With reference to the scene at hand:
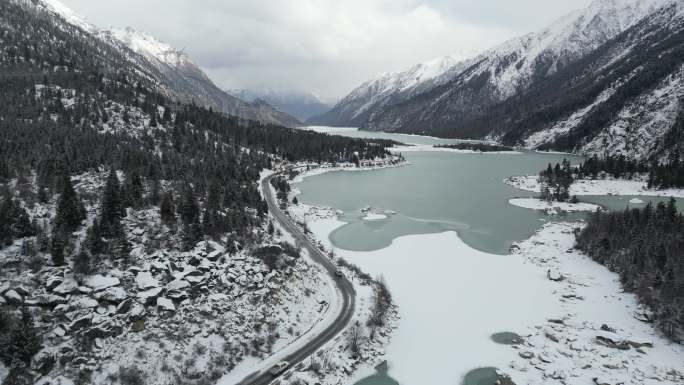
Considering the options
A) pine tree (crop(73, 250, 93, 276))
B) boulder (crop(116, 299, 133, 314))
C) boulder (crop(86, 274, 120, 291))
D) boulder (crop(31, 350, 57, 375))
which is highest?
pine tree (crop(73, 250, 93, 276))

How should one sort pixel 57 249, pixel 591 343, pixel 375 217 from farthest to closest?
1. pixel 375 217
2. pixel 591 343
3. pixel 57 249

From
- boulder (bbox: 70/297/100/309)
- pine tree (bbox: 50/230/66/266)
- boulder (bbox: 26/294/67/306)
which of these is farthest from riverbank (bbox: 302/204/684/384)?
pine tree (bbox: 50/230/66/266)

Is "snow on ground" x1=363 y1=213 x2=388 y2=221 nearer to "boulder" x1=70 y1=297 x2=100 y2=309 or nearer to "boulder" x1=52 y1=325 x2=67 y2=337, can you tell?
"boulder" x1=70 y1=297 x2=100 y2=309

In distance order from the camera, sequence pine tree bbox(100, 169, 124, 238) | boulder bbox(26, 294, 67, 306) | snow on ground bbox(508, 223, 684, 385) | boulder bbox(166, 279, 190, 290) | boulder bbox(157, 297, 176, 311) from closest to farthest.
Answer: boulder bbox(26, 294, 67, 306) → snow on ground bbox(508, 223, 684, 385) → boulder bbox(157, 297, 176, 311) → boulder bbox(166, 279, 190, 290) → pine tree bbox(100, 169, 124, 238)

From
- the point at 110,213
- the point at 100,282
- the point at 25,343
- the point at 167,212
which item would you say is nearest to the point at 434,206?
the point at 167,212

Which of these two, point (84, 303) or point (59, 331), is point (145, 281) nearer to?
point (84, 303)

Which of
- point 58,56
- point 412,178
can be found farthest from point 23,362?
point 58,56

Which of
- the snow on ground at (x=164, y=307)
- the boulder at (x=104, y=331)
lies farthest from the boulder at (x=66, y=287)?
the boulder at (x=104, y=331)
